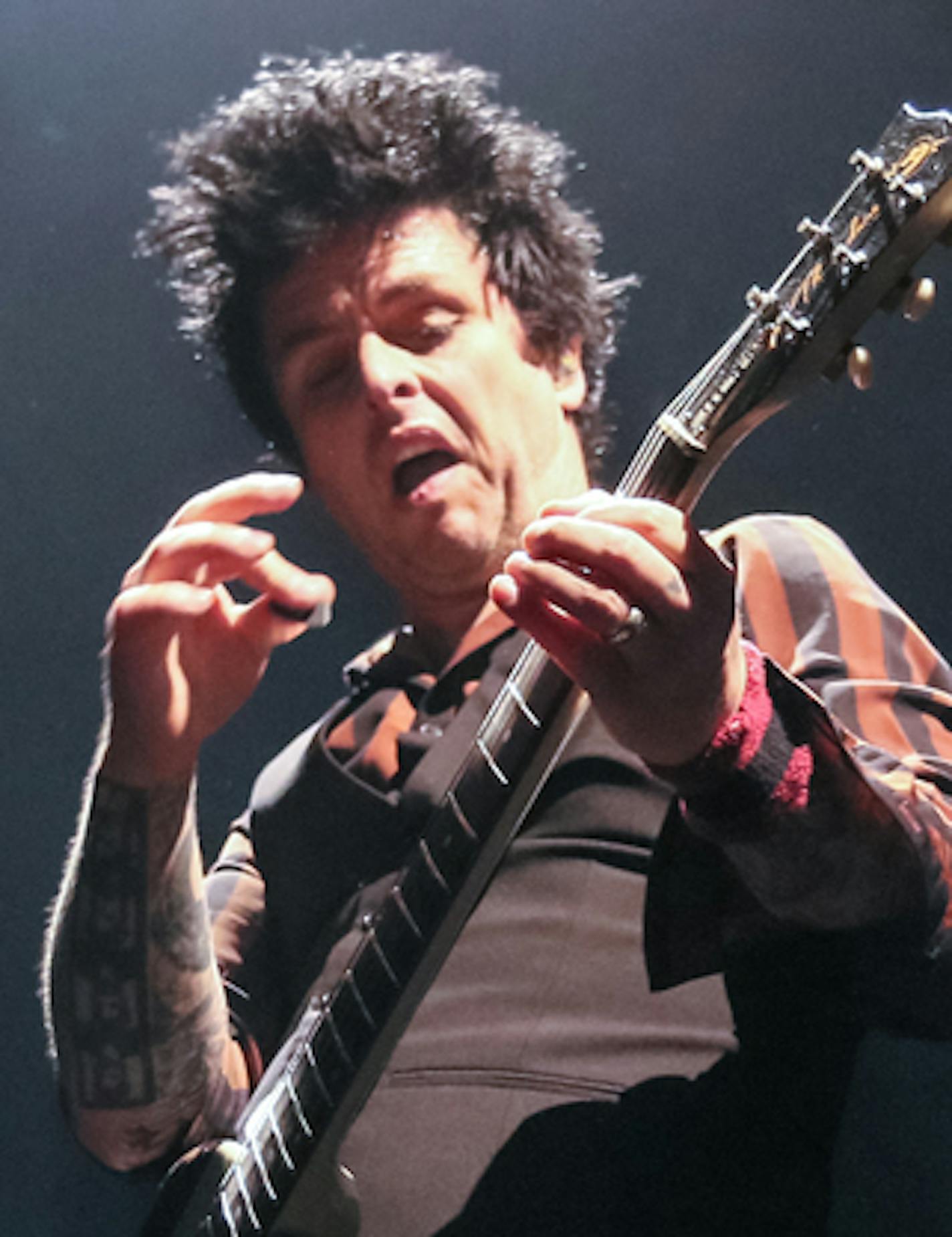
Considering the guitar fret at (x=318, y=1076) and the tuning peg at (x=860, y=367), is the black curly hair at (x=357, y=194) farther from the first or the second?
the guitar fret at (x=318, y=1076)

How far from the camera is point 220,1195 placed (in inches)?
23.5

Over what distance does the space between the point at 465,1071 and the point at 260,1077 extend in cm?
13

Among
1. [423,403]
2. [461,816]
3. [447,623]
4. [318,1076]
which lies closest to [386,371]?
[423,403]

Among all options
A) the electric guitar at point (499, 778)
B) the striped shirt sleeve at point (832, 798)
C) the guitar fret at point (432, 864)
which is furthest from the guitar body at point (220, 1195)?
the striped shirt sleeve at point (832, 798)

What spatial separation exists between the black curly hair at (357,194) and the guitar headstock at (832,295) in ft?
0.51

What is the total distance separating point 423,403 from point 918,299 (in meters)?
0.25

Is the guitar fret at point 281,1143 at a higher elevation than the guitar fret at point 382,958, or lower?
lower

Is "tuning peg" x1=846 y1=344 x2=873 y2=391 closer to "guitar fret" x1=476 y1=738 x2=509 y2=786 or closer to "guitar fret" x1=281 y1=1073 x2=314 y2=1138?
"guitar fret" x1=476 y1=738 x2=509 y2=786

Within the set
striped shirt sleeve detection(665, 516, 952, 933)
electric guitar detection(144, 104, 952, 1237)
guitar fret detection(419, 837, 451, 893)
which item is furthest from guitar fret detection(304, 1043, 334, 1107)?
striped shirt sleeve detection(665, 516, 952, 933)

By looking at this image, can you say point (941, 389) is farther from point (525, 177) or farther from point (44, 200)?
point (44, 200)

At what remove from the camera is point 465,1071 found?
55cm

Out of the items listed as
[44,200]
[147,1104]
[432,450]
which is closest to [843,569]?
[432,450]

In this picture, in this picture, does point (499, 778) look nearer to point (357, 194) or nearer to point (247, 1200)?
point (247, 1200)

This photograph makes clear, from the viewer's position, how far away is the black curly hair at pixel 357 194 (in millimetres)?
703
